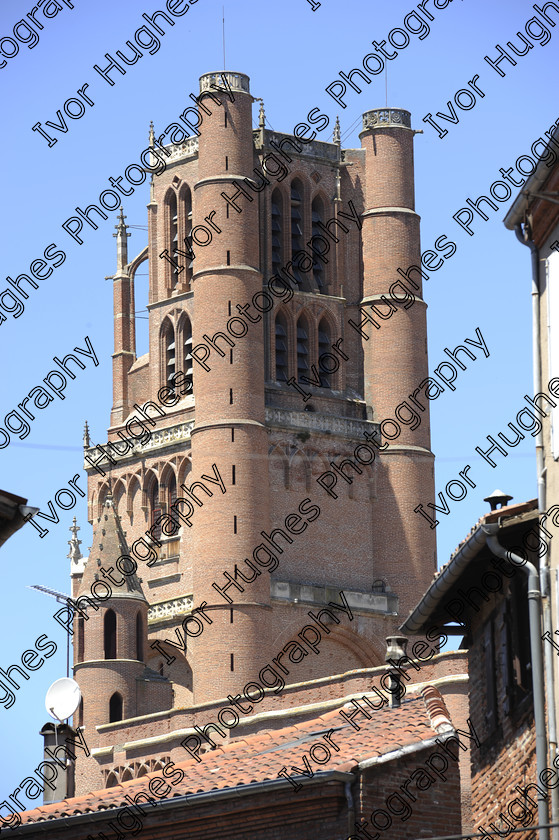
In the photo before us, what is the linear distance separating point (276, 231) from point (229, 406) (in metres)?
7.76

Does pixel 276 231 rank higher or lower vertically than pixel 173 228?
lower

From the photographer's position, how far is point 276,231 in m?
74.9

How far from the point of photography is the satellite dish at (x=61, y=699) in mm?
36969

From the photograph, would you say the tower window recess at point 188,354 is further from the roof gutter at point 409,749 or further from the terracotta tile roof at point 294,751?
the roof gutter at point 409,749

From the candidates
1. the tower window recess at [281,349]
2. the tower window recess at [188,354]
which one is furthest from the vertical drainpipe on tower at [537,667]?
the tower window recess at [188,354]

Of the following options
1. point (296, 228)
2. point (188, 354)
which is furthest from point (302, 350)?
point (296, 228)

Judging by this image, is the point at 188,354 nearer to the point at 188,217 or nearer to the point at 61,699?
the point at 188,217

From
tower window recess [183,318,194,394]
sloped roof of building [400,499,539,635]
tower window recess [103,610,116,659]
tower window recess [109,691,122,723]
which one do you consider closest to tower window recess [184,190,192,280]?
tower window recess [183,318,194,394]

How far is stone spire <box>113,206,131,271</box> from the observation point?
80.2 m

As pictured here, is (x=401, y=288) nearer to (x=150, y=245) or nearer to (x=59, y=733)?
(x=150, y=245)

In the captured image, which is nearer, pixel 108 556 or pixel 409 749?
pixel 409 749

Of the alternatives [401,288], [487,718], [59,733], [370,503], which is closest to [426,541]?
[370,503]

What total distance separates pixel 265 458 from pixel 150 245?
10390mm

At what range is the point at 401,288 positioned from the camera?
245 ft
